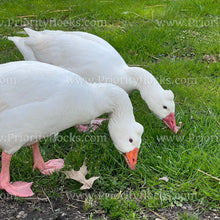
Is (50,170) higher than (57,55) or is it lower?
lower

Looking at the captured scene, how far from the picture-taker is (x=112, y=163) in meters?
3.76

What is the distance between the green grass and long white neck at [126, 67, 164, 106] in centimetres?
29

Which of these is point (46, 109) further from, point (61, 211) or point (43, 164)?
point (61, 211)

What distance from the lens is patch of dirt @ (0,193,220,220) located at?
3.16m

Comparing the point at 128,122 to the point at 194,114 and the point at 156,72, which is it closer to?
the point at 194,114

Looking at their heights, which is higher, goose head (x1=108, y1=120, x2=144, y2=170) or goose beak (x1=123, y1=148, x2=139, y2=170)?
goose head (x1=108, y1=120, x2=144, y2=170)

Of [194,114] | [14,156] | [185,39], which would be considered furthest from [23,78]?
[185,39]

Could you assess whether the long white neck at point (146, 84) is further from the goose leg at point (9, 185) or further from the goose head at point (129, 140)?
the goose leg at point (9, 185)

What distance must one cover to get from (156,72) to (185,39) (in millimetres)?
1374

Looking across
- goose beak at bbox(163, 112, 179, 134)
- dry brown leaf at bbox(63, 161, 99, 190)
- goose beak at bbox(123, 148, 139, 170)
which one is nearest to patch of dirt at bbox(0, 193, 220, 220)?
dry brown leaf at bbox(63, 161, 99, 190)

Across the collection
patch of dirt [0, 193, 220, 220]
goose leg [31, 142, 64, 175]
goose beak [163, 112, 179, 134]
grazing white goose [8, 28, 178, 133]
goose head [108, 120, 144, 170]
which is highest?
grazing white goose [8, 28, 178, 133]

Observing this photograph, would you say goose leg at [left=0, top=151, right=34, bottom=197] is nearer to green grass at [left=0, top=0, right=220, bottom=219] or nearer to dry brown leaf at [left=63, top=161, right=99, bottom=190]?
green grass at [left=0, top=0, right=220, bottom=219]

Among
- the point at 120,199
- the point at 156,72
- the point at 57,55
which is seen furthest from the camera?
the point at 156,72

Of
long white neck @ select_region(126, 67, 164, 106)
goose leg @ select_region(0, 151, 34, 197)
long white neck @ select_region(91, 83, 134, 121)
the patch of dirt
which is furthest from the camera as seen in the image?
long white neck @ select_region(126, 67, 164, 106)
